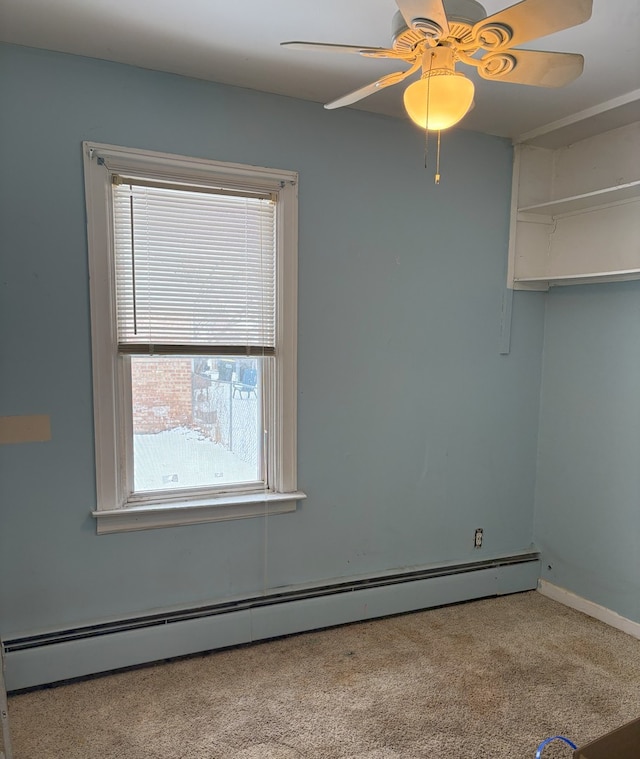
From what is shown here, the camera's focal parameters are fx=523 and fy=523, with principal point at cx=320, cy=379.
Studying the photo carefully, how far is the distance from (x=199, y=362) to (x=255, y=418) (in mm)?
397

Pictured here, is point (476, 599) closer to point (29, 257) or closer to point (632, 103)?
point (632, 103)

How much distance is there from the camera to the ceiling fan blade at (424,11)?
3.85ft

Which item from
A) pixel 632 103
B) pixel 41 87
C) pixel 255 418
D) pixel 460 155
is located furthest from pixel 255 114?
pixel 632 103

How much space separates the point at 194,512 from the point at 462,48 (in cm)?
208

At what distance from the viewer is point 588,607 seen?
295cm

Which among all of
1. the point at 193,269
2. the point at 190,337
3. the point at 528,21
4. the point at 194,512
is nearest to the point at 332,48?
the point at 528,21

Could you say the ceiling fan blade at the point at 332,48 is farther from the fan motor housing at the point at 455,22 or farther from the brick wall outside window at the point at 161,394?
the brick wall outside window at the point at 161,394

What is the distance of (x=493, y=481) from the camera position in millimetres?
3150

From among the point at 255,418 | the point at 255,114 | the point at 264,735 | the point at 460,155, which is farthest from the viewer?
the point at 460,155

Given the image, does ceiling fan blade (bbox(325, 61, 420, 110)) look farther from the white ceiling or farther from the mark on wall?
the mark on wall

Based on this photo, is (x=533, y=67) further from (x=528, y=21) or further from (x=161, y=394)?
(x=161, y=394)

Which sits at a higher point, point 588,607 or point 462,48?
point 462,48

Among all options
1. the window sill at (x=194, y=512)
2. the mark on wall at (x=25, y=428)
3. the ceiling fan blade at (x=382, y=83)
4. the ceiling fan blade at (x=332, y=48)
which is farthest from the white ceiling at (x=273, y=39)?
the window sill at (x=194, y=512)

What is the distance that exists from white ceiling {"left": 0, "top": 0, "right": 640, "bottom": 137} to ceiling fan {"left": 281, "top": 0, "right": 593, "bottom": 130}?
0.41 m
